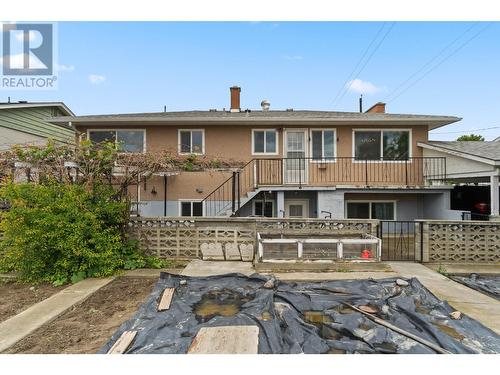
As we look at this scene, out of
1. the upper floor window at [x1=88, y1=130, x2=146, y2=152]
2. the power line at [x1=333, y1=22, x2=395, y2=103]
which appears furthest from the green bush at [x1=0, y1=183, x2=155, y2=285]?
the power line at [x1=333, y1=22, x2=395, y2=103]

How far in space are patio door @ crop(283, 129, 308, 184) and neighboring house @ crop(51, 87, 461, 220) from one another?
38 mm

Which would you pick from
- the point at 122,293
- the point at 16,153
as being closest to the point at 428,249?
the point at 122,293

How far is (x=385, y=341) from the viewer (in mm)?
3293

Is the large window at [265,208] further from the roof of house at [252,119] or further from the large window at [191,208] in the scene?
the roof of house at [252,119]

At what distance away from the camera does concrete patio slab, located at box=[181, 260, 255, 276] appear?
621 centimetres

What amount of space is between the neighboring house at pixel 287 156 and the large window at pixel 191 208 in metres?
0.04

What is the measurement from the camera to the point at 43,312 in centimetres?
438

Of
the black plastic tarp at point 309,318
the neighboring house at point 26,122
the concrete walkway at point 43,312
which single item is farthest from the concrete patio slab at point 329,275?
the neighboring house at point 26,122

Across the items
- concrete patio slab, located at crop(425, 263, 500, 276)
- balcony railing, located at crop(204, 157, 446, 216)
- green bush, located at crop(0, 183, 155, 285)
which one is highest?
balcony railing, located at crop(204, 157, 446, 216)

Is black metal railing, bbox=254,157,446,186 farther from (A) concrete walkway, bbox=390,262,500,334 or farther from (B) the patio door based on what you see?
(A) concrete walkway, bbox=390,262,500,334

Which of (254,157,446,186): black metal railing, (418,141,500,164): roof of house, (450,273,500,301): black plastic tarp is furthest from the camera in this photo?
(254,157,446,186): black metal railing

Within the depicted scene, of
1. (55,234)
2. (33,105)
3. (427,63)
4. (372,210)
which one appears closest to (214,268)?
(55,234)

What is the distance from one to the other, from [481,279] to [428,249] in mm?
1267

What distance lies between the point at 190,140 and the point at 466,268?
30.8 feet
